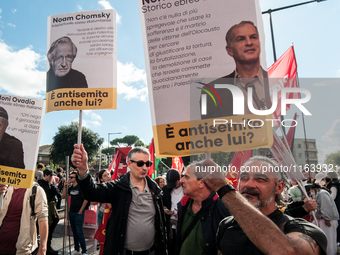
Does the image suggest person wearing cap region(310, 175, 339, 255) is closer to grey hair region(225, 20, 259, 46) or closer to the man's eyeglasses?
grey hair region(225, 20, 259, 46)

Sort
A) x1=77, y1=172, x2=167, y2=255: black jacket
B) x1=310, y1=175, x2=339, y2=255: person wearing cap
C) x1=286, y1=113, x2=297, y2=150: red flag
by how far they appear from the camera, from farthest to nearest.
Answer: x1=310, y1=175, x2=339, y2=255: person wearing cap, x1=77, y1=172, x2=167, y2=255: black jacket, x1=286, y1=113, x2=297, y2=150: red flag

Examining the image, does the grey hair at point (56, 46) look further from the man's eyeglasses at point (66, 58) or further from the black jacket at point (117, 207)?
the black jacket at point (117, 207)

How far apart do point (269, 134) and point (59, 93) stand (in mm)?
2438

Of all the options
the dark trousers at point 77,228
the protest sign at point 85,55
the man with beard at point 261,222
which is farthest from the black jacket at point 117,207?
the dark trousers at point 77,228

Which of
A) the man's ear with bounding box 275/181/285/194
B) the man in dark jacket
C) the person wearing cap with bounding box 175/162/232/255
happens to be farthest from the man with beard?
the man in dark jacket

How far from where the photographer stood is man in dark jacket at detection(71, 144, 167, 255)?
108 inches

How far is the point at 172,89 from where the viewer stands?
2076 mm

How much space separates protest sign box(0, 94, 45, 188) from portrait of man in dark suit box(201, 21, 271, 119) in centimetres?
278

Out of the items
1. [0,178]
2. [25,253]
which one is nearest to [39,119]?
[0,178]

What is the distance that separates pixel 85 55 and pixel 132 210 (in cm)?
202

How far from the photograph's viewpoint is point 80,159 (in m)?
2.46

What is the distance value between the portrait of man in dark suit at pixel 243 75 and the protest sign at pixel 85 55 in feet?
4.95

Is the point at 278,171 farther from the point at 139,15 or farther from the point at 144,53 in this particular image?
the point at 139,15

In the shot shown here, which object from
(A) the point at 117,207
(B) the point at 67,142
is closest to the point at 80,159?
(A) the point at 117,207
